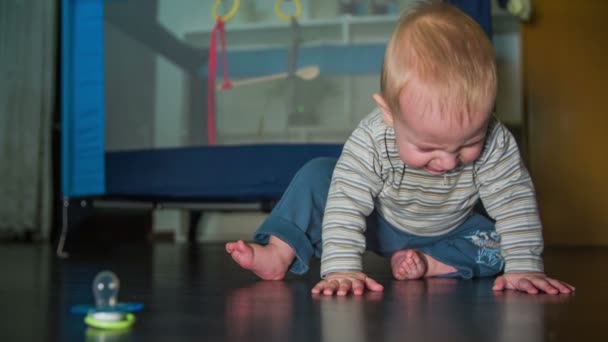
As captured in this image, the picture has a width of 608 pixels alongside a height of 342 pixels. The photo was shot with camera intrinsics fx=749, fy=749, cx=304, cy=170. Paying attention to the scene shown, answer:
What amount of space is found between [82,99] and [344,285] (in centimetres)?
128

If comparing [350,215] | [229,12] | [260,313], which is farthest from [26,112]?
[260,313]

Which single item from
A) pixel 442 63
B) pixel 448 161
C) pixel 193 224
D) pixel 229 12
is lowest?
pixel 193 224

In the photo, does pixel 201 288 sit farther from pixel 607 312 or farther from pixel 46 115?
pixel 46 115

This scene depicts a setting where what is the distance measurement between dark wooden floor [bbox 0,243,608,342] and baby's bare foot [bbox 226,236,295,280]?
2cm

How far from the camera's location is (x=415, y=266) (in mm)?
1137

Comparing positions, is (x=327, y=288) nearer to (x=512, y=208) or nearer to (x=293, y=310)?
(x=293, y=310)

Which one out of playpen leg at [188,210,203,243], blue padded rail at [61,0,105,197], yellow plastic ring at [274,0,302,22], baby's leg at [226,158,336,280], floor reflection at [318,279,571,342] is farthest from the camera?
playpen leg at [188,210,203,243]

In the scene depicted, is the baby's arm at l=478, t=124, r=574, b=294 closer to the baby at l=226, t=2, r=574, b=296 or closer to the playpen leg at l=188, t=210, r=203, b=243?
the baby at l=226, t=2, r=574, b=296

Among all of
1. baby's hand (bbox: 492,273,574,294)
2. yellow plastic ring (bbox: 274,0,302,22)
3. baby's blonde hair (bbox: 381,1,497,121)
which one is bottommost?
baby's hand (bbox: 492,273,574,294)

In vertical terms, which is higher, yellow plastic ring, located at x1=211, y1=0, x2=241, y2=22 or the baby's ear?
yellow plastic ring, located at x1=211, y1=0, x2=241, y2=22

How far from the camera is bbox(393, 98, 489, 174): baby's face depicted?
872mm

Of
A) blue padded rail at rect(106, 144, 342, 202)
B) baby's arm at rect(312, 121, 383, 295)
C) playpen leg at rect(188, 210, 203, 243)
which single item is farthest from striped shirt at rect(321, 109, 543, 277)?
playpen leg at rect(188, 210, 203, 243)

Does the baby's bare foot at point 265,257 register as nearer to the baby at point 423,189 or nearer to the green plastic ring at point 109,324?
the baby at point 423,189

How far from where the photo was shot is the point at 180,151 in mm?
2082
